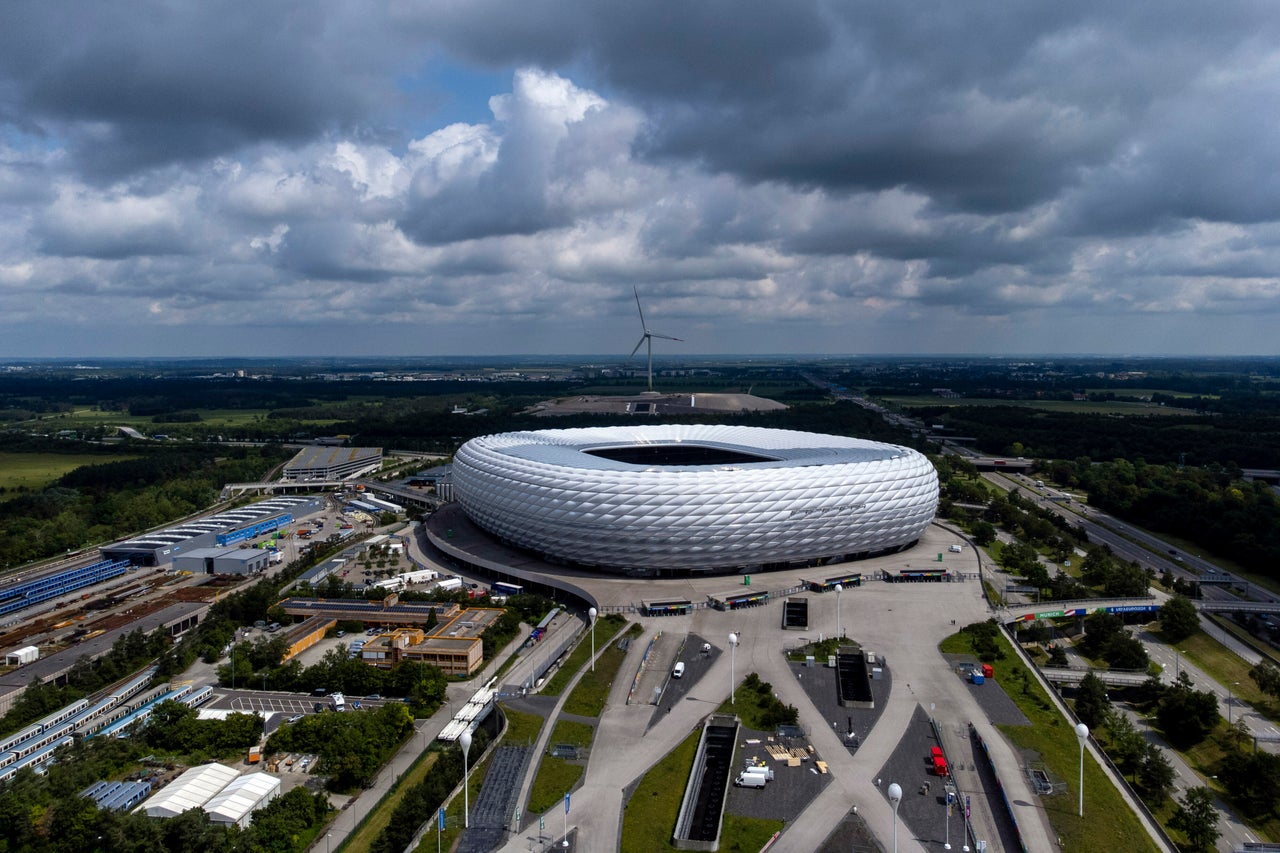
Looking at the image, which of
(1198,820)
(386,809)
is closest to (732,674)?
(386,809)

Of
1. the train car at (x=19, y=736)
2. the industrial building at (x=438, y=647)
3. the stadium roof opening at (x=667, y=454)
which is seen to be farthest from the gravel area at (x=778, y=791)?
the stadium roof opening at (x=667, y=454)

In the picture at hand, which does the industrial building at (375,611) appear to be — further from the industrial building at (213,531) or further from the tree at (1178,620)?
the tree at (1178,620)

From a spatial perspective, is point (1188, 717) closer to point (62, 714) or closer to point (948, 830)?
point (948, 830)

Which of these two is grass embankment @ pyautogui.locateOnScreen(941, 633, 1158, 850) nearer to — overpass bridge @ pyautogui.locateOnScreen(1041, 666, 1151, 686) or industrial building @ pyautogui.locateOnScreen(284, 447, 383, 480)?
overpass bridge @ pyautogui.locateOnScreen(1041, 666, 1151, 686)

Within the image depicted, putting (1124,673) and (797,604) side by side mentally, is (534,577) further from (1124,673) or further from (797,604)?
(1124,673)

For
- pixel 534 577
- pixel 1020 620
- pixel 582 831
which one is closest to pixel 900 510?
pixel 1020 620
